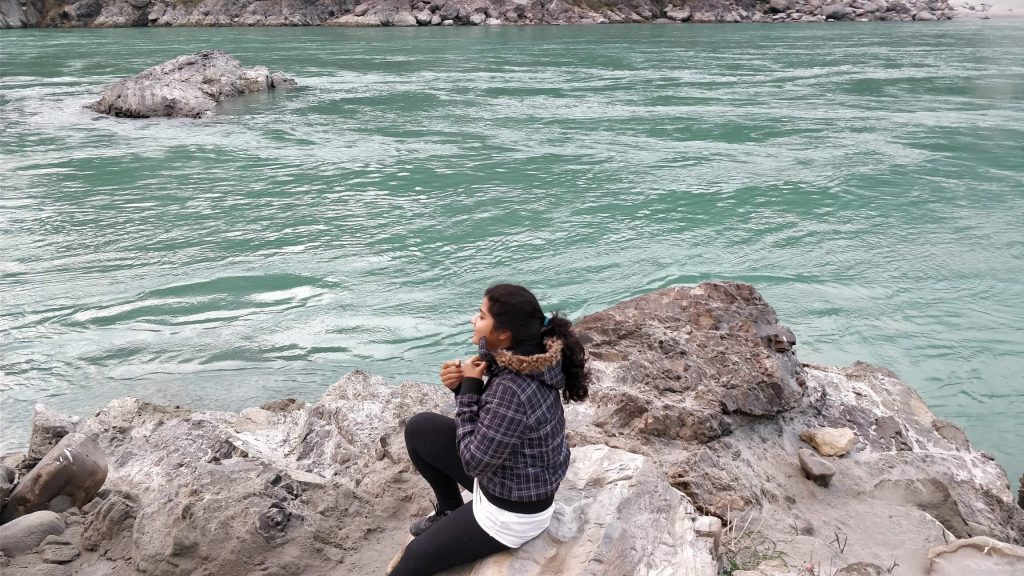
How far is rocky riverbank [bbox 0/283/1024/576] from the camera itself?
371cm

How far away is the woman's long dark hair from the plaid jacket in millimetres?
49

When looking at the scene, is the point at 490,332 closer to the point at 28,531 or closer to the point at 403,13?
the point at 28,531

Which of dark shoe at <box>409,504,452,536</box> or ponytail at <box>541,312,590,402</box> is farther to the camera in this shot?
dark shoe at <box>409,504,452,536</box>

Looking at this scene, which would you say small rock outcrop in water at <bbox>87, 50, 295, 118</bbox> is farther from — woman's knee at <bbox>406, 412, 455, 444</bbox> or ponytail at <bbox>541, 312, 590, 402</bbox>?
ponytail at <bbox>541, 312, 590, 402</bbox>

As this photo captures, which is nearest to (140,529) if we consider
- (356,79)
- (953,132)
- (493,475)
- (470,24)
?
(493,475)

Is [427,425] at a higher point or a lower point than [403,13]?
lower

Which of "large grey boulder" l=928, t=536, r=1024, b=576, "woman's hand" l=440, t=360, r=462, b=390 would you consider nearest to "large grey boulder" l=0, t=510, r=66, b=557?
"woman's hand" l=440, t=360, r=462, b=390

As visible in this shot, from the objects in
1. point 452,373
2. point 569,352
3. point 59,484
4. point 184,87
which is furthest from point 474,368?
point 184,87

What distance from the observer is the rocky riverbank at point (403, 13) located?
209ft

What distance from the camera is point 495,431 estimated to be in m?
3.13

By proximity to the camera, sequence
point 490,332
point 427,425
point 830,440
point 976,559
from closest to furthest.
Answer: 1. point 490,332
2. point 427,425
3. point 976,559
4. point 830,440

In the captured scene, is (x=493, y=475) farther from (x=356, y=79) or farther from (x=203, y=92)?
(x=356, y=79)

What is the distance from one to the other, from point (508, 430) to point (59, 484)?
2792 millimetres

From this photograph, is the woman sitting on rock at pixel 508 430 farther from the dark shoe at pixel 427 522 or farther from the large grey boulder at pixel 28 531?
the large grey boulder at pixel 28 531
